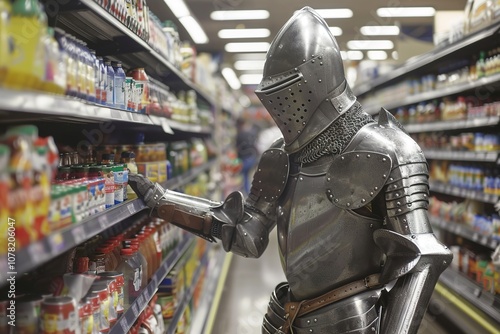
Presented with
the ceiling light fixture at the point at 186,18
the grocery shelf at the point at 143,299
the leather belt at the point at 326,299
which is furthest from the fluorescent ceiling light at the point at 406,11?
the leather belt at the point at 326,299

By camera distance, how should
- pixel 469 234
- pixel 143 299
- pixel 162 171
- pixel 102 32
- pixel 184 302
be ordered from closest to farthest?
pixel 143 299
pixel 102 32
pixel 162 171
pixel 184 302
pixel 469 234

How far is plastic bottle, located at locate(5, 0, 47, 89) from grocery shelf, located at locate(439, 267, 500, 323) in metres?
3.63

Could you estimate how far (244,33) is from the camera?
9633mm

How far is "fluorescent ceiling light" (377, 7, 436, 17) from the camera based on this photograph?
251 inches

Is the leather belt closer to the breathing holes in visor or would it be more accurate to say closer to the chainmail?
the chainmail

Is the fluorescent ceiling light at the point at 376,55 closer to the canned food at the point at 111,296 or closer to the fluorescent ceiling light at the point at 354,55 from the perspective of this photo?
the fluorescent ceiling light at the point at 354,55

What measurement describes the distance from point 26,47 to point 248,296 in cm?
451

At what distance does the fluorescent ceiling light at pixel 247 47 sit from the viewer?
35.4ft

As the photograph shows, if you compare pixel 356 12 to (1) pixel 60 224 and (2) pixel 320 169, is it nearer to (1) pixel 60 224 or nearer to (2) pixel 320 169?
(2) pixel 320 169

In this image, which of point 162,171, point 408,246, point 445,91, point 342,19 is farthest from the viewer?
point 342,19

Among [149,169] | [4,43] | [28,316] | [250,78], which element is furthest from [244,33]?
[4,43]

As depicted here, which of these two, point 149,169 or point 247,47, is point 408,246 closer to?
point 149,169

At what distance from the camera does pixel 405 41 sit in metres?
6.95

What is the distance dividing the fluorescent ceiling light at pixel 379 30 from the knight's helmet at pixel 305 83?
563 cm
